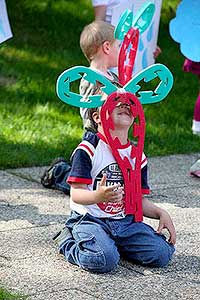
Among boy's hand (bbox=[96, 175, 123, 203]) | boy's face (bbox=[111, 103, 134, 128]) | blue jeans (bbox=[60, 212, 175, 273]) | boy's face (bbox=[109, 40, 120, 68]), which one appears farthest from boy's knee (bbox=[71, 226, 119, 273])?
boy's face (bbox=[109, 40, 120, 68])

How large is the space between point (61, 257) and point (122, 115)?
2.84ft

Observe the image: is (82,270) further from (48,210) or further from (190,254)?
(48,210)

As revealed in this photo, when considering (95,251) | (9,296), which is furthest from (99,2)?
(9,296)

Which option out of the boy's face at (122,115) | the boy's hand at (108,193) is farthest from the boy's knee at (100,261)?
the boy's face at (122,115)

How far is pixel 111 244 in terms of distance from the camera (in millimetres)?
4980

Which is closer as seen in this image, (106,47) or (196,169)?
(106,47)

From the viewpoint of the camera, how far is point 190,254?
5.29 metres

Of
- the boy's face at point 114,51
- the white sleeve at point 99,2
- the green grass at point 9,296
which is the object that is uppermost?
the white sleeve at point 99,2

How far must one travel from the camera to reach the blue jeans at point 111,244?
491 cm

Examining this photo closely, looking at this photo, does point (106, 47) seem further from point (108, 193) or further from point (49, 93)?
point (49, 93)

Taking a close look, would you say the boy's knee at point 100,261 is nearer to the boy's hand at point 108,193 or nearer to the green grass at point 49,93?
the boy's hand at point 108,193

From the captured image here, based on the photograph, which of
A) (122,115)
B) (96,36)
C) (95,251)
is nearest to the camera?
A: (95,251)

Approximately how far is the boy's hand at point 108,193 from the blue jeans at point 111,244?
0.24 metres

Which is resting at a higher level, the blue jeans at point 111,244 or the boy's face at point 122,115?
the boy's face at point 122,115
